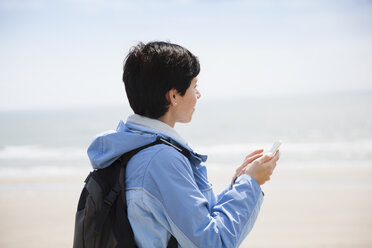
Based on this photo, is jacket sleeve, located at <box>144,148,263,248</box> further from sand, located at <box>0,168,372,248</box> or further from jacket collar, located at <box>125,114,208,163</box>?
sand, located at <box>0,168,372,248</box>

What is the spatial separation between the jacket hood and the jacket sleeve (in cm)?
8

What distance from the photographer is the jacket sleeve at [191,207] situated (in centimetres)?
119

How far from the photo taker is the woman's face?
1393 mm

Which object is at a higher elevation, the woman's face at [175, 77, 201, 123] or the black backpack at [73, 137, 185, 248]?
the woman's face at [175, 77, 201, 123]

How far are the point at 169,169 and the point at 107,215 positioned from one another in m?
0.24

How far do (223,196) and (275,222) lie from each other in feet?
18.2

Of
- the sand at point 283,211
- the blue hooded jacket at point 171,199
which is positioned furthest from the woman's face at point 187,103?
the sand at point 283,211

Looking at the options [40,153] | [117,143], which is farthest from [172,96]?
[40,153]

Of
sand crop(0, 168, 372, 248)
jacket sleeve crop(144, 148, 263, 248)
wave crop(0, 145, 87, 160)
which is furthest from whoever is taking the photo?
wave crop(0, 145, 87, 160)

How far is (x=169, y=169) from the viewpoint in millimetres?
1215

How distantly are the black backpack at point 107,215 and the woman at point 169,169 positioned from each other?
0.07 feet

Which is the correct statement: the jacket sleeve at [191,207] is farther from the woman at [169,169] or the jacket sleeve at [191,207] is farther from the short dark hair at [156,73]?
the short dark hair at [156,73]

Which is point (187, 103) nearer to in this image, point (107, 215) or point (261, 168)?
point (261, 168)

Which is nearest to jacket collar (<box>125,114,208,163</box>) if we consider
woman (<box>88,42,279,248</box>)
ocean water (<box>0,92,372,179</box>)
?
woman (<box>88,42,279,248</box>)
